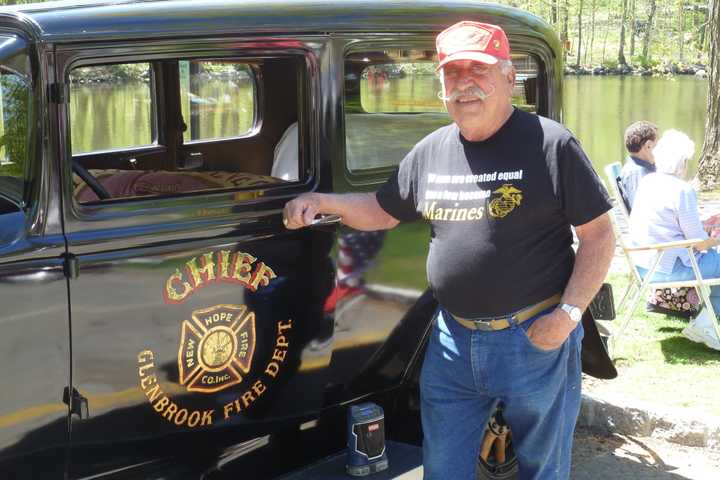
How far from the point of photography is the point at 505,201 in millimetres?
2633

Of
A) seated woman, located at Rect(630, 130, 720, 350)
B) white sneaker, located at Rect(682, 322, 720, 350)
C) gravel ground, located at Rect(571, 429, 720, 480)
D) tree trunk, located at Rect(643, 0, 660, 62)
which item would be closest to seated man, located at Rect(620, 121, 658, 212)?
seated woman, located at Rect(630, 130, 720, 350)

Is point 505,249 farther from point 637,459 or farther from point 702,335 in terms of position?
point 702,335

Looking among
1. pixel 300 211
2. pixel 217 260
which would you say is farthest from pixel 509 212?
pixel 217 260

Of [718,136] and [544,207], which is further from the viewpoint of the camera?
[718,136]

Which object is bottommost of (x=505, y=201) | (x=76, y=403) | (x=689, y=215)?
(x=689, y=215)

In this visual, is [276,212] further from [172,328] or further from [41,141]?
[41,141]

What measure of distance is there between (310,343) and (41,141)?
1101mm

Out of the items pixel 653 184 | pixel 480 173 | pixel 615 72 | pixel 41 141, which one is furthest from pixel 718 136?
pixel 615 72

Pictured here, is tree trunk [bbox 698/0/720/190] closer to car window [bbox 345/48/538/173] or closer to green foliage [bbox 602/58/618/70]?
car window [bbox 345/48/538/173]

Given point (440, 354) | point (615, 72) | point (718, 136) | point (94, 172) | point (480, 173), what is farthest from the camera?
point (615, 72)

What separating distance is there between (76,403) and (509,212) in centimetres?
132

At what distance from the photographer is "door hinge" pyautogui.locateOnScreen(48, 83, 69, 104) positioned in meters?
2.47

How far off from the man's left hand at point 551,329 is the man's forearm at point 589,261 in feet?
0.19

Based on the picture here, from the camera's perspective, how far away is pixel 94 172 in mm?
3307
